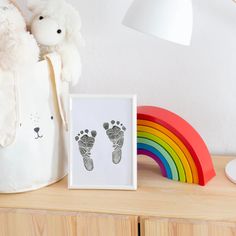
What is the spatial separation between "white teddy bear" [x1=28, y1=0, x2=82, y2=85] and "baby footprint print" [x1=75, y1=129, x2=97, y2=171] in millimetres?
140

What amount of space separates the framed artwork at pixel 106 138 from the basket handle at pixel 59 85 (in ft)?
0.12

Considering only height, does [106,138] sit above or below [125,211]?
above

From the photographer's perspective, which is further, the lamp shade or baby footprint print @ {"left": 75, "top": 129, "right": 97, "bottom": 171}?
baby footprint print @ {"left": 75, "top": 129, "right": 97, "bottom": 171}

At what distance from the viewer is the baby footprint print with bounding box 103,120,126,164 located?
3.76ft

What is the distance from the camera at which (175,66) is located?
1.35m

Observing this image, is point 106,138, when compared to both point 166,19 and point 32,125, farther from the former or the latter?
point 166,19

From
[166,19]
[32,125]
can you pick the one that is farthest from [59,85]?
[166,19]

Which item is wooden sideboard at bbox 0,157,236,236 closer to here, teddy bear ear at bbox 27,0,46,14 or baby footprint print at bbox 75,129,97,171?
baby footprint print at bbox 75,129,97,171

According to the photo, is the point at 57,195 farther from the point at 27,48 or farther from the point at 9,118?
the point at 27,48

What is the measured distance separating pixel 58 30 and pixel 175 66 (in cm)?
35

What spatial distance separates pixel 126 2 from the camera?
133cm

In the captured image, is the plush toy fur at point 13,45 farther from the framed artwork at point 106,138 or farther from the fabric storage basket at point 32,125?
the framed artwork at point 106,138

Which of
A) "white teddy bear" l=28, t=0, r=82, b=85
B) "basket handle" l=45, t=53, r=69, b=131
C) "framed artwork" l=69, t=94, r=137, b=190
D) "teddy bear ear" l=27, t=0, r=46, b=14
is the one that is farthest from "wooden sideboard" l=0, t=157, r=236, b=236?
"teddy bear ear" l=27, t=0, r=46, b=14

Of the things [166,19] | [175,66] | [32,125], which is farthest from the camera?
[175,66]
